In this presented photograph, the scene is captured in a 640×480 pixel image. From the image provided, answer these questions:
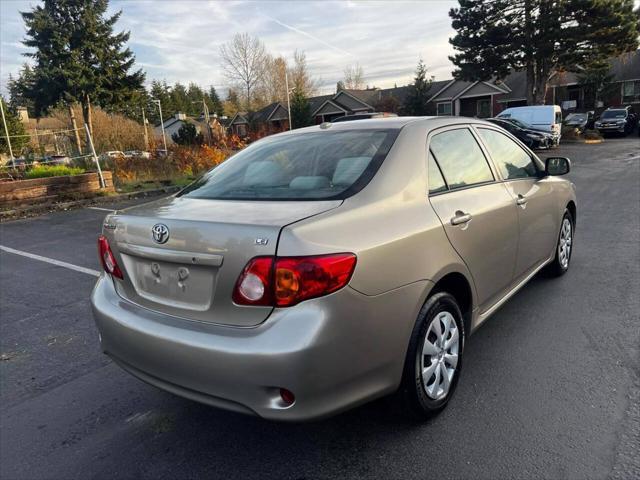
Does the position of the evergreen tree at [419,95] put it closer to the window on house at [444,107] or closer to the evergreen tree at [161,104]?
the window on house at [444,107]

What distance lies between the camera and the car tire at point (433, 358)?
2.33m

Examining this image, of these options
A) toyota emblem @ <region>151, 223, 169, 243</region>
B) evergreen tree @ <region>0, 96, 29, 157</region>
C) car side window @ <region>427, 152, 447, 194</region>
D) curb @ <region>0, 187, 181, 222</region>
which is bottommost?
curb @ <region>0, 187, 181, 222</region>

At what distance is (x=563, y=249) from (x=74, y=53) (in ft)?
118

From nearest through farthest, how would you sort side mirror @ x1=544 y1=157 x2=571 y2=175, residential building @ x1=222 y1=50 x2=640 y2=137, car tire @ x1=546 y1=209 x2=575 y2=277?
side mirror @ x1=544 y1=157 x2=571 y2=175 → car tire @ x1=546 y1=209 x2=575 y2=277 → residential building @ x1=222 y1=50 x2=640 y2=137

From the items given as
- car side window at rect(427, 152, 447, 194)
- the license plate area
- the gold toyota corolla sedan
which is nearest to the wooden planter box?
the gold toyota corolla sedan

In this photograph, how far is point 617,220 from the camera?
23.8 feet

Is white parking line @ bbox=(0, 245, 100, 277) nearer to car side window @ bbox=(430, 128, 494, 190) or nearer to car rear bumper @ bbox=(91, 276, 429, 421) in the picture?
car rear bumper @ bbox=(91, 276, 429, 421)

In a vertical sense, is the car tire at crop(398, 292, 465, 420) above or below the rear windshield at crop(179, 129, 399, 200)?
below

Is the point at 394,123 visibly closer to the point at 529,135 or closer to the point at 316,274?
the point at 316,274

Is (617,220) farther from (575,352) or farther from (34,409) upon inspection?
(34,409)

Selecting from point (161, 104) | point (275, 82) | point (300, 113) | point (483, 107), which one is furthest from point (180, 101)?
point (483, 107)

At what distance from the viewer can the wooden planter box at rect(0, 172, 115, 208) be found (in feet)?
37.1

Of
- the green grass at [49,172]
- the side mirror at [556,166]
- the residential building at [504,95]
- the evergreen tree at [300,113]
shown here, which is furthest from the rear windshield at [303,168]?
the evergreen tree at [300,113]

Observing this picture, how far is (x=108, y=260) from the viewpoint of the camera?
261 centimetres
